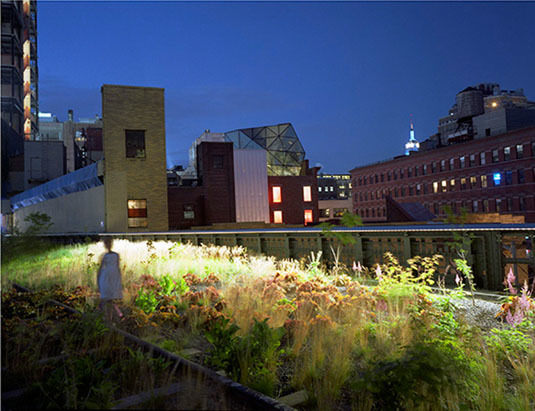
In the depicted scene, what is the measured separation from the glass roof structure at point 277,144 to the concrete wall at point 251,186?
8.80 metres

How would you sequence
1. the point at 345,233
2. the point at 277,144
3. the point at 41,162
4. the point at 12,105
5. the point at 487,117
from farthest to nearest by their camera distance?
the point at 12,105 < the point at 487,117 < the point at 277,144 < the point at 41,162 < the point at 345,233

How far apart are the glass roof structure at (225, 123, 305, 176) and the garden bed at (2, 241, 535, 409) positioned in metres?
49.8

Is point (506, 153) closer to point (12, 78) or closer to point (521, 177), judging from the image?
point (521, 177)

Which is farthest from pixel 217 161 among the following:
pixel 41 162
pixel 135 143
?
pixel 41 162

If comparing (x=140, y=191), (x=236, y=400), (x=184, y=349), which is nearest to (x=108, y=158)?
(x=140, y=191)

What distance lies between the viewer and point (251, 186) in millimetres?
49938

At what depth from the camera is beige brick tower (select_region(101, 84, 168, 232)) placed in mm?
35812

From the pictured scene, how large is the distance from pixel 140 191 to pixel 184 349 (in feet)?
104

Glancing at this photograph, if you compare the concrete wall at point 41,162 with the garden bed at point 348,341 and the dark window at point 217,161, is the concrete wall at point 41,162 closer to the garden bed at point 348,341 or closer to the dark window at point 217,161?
the dark window at point 217,161

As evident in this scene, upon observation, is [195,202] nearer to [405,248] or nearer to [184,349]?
[405,248]

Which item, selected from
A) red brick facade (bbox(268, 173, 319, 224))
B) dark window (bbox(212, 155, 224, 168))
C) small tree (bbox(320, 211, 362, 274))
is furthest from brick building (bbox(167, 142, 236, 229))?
small tree (bbox(320, 211, 362, 274))

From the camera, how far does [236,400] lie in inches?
155

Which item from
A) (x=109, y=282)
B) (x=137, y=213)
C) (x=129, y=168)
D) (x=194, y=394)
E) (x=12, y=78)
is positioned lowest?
(x=194, y=394)

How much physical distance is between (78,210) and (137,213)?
8392 millimetres
